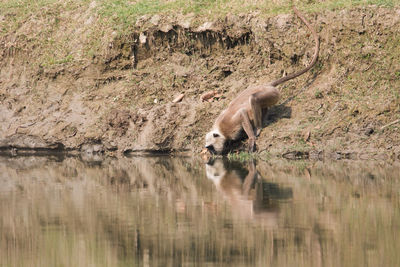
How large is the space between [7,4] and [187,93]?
8197 mm

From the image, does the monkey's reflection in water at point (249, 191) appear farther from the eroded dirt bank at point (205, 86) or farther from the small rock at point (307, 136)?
the eroded dirt bank at point (205, 86)

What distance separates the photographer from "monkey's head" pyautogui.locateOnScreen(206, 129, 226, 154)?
14.7 metres

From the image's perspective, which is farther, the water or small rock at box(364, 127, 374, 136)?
small rock at box(364, 127, 374, 136)

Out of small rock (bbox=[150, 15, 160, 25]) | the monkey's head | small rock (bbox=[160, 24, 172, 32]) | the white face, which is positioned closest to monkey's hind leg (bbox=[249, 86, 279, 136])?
the monkey's head

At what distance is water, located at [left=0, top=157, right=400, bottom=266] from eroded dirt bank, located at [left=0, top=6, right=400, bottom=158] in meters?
2.33

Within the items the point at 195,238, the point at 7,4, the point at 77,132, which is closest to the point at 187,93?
the point at 77,132

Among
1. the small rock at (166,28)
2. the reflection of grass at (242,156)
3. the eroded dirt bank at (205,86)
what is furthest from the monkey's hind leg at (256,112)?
the small rock at (166,28)

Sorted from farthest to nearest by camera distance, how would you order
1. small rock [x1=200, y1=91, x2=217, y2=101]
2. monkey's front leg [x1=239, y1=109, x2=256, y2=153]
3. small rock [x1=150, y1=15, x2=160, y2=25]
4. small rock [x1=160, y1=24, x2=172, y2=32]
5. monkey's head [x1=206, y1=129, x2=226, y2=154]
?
small rock [x1=150, y1=15, x2=160, y2=25] → small rock [x1=160, y1=24, x2=172, y2=32] → small rock [x1=200, y1=91, x2=217, y2=101] → monkey's head [x1=206, y1=129, x2=226, y2=154] → monkey's front leg [x1=239, y1=109, x2=256, y2=153]

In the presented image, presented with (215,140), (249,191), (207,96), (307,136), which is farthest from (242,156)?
(249,191)

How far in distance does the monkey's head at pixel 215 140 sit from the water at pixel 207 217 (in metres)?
2.49

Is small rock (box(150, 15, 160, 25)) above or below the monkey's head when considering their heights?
above

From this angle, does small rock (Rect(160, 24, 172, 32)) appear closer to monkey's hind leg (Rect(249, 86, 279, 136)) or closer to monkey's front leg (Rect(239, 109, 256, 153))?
monkey's hind leg (Rect(249, 86, 279, 136))

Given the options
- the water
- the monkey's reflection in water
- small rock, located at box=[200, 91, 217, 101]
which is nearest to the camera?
the water

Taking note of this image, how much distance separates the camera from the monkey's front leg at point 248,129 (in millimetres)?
14453
